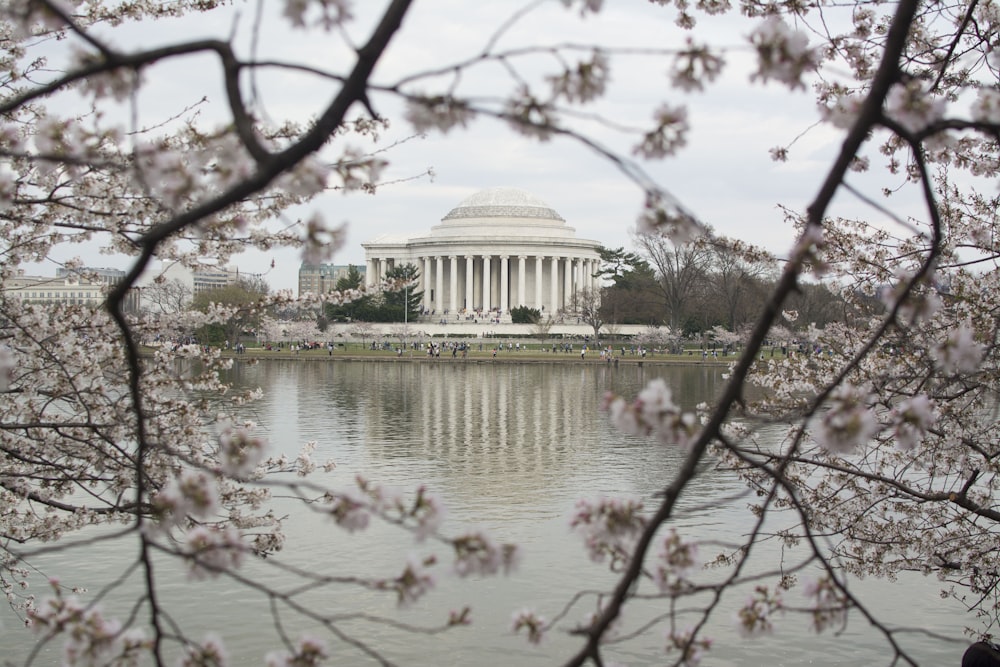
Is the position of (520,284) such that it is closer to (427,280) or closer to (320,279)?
(427,280)

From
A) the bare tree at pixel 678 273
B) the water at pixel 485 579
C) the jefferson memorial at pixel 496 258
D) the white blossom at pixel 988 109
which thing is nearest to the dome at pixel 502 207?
the jefferson memorial at pixel 496 258

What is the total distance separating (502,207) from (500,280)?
285 inches

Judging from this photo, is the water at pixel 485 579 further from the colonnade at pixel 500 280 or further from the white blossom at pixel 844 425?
the colonnade at pixel 500 280

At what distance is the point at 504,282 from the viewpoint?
9369 centimetres

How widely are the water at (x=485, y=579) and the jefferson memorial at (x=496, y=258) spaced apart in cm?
6624

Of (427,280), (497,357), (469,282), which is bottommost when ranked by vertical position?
(497,357)

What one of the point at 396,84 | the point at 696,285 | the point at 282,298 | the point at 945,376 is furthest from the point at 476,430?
the point at 696,285

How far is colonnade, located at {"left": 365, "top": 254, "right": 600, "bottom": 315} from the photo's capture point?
309ft

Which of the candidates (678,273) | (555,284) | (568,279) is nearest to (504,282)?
(555,284)

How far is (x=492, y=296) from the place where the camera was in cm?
9619

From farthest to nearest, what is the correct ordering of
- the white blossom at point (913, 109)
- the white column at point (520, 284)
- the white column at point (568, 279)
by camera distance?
the white column at point (568, 279), the white column at point (520, 284), the white blossom at point (913, 109)

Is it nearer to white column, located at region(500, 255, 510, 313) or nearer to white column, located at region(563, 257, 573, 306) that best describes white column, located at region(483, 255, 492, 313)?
white column, located at region(500, 255, 510, 313)

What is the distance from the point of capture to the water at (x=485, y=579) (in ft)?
30.8

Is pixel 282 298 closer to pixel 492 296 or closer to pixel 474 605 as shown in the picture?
pixel 474 605
